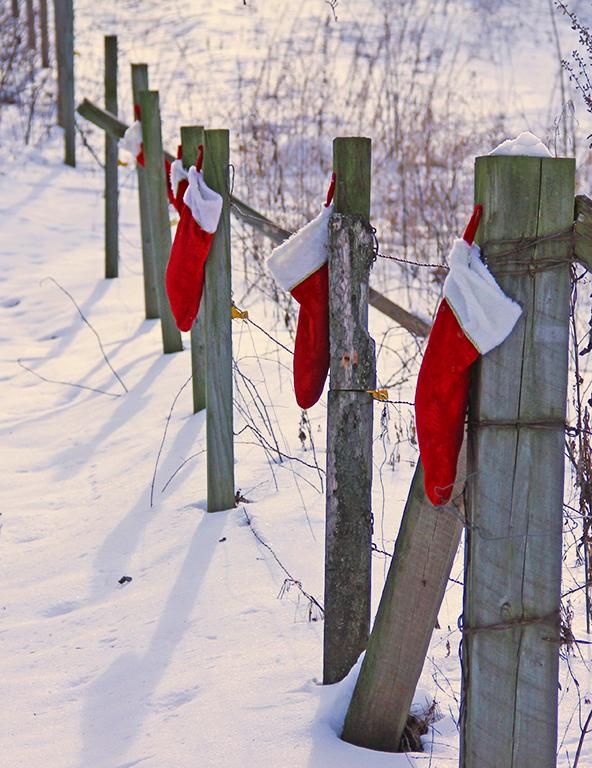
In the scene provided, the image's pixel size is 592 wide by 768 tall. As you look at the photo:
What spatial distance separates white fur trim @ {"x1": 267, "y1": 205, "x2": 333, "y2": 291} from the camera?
2619 millimetres

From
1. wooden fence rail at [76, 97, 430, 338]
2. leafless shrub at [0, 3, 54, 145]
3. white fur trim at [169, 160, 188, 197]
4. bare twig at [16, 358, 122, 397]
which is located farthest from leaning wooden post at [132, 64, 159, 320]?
leafless shrub at [0, 3, 54, 145]

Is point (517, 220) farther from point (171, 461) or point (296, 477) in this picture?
point (171, 461)

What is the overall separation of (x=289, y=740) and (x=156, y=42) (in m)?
15.4

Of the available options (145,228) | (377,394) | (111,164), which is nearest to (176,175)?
(377,394)

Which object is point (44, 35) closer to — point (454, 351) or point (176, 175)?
point (176, 175)

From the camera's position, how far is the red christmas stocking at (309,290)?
2627 millimetres

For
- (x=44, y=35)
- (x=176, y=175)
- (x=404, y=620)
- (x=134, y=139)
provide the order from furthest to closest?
1. (x=44, y=35)
2. (x=134, y=139)
3. (x=176, y=175)
4. (x=404, y=620)

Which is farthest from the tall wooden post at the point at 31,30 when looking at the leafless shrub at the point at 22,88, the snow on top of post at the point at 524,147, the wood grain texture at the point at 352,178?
the snow on top of post at the point at 524,147

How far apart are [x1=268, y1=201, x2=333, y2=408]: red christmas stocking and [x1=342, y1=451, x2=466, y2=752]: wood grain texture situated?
1.75ft

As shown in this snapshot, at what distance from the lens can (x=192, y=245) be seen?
391cm

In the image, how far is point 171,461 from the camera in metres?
4.75

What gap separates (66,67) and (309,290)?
9460mm

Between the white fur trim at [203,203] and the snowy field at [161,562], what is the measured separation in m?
0.85

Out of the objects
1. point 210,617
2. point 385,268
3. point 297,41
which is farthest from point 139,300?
point 297,41
